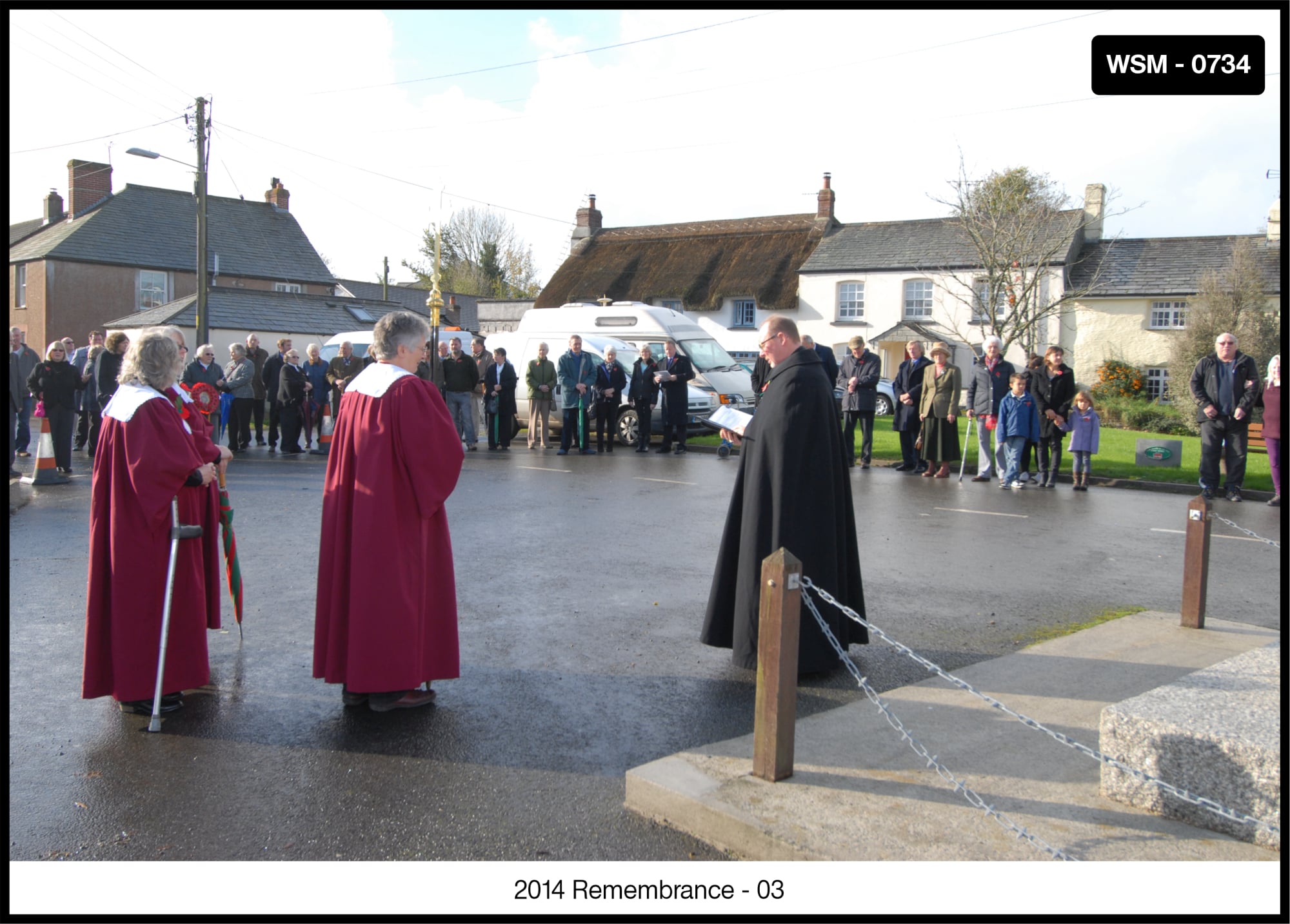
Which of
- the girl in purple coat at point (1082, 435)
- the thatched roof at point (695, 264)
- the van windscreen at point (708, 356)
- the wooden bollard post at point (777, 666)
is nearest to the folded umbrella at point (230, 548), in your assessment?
the wooden bollard post at point (777, 666)

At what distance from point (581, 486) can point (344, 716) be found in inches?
360

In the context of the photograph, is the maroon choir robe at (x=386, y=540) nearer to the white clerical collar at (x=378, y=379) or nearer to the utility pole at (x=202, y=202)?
the white clerical collar at (x=378, y=379)

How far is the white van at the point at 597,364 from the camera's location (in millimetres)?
20969

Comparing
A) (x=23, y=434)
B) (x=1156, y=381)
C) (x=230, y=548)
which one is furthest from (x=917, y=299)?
(x=230, y=548)

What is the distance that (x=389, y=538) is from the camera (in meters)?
5.16

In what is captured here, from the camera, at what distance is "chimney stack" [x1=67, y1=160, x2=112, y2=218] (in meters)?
48.3

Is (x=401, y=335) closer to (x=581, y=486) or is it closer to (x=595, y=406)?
(x=581, y=486)

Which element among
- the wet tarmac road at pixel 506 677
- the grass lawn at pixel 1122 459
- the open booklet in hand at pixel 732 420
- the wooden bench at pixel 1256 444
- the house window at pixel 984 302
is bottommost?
the wet tarmac road at pixel 506 677

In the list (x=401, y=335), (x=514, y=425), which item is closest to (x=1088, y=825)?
(x=401, y=335)

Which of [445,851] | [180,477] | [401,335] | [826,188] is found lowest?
[445,851]

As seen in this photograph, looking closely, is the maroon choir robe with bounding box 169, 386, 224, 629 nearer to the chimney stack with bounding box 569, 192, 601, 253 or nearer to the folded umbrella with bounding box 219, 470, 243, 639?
the folded umbrella with bounding box 219, 470, 243, 639

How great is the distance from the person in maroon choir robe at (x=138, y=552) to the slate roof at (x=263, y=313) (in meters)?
34.3

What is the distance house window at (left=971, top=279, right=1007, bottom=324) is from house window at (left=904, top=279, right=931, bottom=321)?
81.9 inches

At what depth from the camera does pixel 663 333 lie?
2222 centimetres
